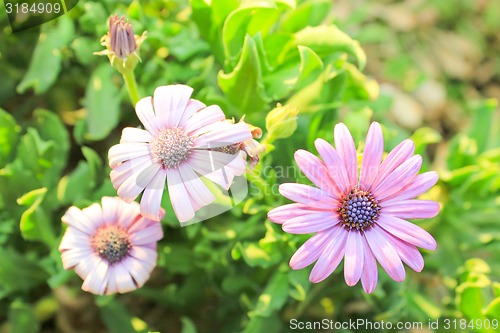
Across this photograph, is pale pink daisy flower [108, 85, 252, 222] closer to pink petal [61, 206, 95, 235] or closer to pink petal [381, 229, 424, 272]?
pink petal [61, 206, 95, 235]

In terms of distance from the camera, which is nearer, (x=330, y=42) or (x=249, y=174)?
(x=249, y=174)

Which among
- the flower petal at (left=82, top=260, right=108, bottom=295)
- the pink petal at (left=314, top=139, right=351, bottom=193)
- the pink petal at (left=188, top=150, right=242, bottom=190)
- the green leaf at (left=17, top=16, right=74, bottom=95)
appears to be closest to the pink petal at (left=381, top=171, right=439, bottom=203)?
the pink petal at (left=314, top=139, right=351, bottom=193)

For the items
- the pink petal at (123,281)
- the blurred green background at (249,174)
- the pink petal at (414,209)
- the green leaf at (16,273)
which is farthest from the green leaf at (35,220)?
the pink petal at (414,209)

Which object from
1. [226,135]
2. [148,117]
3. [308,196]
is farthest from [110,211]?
[308,196]

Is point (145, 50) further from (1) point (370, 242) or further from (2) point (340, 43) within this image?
(1) point (370, 242)

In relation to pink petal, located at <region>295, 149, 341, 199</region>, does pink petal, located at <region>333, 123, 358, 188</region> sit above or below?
above

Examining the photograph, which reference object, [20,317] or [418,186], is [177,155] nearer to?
[418,186]

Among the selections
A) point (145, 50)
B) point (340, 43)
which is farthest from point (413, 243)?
point (145, 50)
